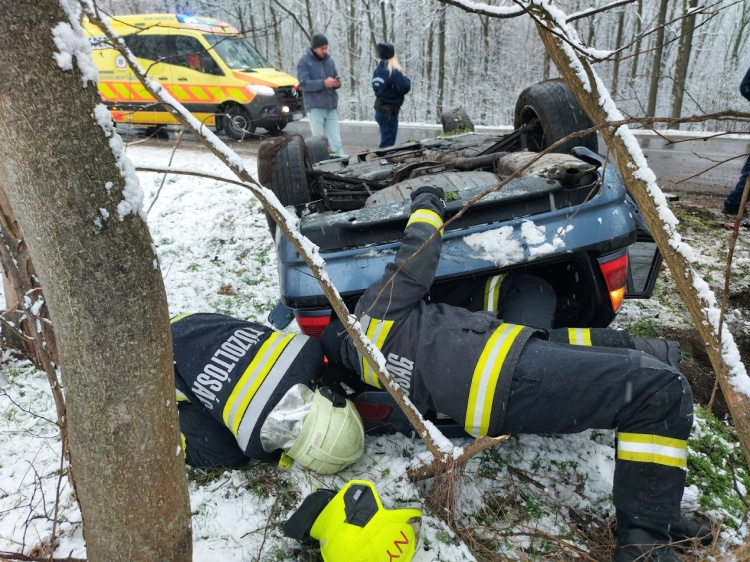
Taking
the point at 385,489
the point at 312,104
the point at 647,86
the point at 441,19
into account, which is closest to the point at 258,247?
the point at 312,104

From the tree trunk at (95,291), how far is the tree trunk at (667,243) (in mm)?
1139

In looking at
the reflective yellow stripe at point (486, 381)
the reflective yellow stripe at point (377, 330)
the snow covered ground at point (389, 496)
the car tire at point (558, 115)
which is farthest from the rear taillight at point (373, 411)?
the car tire at point (558, 115)

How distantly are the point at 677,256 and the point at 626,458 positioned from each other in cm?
74

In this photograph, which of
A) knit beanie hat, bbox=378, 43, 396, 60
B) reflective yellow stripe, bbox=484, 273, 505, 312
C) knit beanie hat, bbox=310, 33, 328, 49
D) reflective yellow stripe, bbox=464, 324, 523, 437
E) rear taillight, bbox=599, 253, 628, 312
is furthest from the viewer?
knit beanie hat, bbox=310, 33, 328, 49

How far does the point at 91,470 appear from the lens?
129 centimetres

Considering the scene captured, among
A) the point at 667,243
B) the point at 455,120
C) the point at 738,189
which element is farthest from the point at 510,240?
the point at 455,120

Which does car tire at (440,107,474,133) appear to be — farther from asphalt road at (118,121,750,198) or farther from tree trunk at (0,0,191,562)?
tree trunk at (0,0,191,562)

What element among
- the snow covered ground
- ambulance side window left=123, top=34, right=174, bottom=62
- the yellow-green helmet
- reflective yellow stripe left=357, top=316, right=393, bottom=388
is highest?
ambulance side window left=123, top=34, right=174, bottom=62

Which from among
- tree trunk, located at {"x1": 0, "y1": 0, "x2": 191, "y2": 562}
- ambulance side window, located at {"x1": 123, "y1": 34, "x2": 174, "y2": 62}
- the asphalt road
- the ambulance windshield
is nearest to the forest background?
the ambulance windshield

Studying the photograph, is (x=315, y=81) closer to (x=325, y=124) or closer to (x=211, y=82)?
(x=325, y=124)

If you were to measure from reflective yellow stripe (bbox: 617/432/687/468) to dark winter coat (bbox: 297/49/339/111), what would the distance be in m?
5.62

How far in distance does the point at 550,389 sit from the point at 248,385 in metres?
1.11

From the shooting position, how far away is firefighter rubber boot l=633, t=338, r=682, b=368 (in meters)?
2.15

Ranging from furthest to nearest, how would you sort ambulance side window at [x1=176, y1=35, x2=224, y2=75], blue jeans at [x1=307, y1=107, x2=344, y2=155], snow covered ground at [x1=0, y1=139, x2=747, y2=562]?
ambulance side window at [x1=176, y1=35, x2=224, y2=75] < blue jeans at [x1=307, y1=107, x2=344, y2=155] < snow covered ground at [x1=0, y1=139, x2=747, y2=562]
